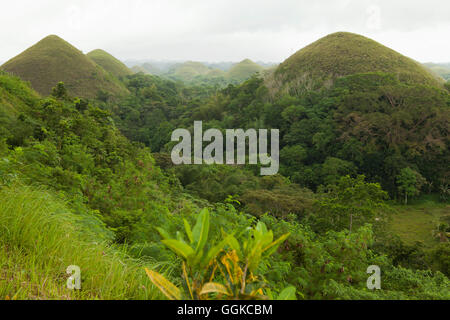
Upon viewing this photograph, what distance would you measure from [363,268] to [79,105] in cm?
1034

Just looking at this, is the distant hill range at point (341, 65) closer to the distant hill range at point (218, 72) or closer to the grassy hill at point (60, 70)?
the grassy hill at point (60, 70)

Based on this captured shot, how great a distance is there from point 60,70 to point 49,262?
5104 cm

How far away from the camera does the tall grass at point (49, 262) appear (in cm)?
134

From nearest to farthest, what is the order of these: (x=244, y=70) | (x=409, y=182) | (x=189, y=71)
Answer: (x=409, y=182) → (x=244, y=70) → (x=189, y=71)

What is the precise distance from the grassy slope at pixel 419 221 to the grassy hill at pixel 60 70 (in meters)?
39.7

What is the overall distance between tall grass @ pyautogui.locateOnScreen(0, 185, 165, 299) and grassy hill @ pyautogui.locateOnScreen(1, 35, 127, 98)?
140ft

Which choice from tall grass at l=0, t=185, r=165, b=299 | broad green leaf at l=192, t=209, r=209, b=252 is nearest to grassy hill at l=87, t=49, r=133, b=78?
tall grass at l=0, t=185, r=165, b=299

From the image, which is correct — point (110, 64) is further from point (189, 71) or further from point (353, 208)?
point (189, 71)

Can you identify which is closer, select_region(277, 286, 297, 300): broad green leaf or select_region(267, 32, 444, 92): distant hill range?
select_region(277, 286, 297, 300): broad green leaf

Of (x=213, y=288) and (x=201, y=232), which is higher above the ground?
(x=201, y=232)

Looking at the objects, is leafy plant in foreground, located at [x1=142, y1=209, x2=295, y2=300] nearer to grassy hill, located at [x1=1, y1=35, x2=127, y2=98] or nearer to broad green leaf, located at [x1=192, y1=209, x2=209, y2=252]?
broad green leaf, located at [x1=192, y1=209, x2=209, y2=252]

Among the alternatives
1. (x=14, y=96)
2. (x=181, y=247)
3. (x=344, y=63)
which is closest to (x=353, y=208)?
(x=181, y=247)

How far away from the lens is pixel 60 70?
1709 inches

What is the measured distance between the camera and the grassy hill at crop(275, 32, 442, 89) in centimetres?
3128
